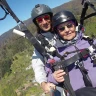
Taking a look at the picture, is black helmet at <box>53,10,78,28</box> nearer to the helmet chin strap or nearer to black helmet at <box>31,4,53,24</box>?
the helmet chin strap

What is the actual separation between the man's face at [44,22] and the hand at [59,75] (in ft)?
3.75

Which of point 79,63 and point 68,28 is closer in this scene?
point 79,63

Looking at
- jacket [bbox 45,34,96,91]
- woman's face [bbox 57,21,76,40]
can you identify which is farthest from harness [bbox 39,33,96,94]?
woman's face [bbox 57,21,76,40]

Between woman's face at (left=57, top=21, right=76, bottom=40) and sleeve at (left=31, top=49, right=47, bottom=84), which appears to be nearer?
woman's face at (left=57, top=21, right=76, bottom=40)

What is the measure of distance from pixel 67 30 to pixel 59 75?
2.09 ft

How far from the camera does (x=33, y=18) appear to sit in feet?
14.3

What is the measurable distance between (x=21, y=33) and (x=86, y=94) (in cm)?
163

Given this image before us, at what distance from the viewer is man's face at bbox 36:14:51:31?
4133mm

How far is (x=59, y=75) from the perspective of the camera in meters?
3.13

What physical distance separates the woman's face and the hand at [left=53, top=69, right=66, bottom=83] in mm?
513

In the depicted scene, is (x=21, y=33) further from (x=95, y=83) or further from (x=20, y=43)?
(x=20, y=43)

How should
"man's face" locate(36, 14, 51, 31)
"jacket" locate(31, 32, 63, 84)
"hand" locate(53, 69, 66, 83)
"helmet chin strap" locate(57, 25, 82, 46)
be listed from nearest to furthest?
"hand" locate(53, 69, 66, 83) → "helmet chin strap" locate(57, 25, 82, 46) → "jacket" locate(31, 32, 63, 84) → "man's face" locate(36, 14, 51, 31)

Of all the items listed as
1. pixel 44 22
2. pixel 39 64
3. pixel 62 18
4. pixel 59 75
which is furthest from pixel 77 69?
pixel 44 22

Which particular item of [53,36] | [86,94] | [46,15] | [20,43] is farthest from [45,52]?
[20,43]
